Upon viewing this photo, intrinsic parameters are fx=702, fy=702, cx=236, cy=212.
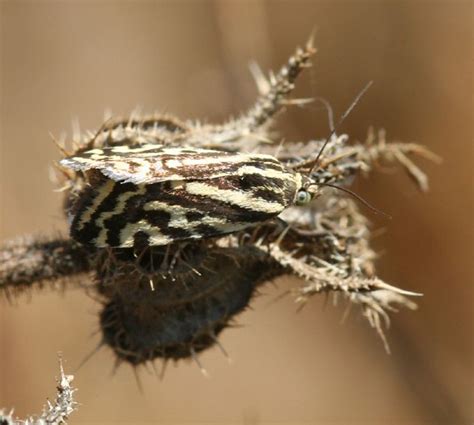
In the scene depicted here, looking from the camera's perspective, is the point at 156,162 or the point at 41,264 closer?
the point at 156,162

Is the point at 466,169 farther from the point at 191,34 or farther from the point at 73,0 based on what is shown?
the point at 73,0

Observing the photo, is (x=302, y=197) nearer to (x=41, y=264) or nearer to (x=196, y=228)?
(x=196, y=228)

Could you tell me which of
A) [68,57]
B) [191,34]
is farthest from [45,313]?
[191,34]

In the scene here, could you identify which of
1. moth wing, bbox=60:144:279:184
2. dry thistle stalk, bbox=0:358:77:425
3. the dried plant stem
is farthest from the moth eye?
dry thistle stalk, bbox=0:358:77:425

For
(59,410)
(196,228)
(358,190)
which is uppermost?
(358,190)

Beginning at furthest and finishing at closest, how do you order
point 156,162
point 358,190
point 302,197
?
point 358,190
point 302,197
point 156,162

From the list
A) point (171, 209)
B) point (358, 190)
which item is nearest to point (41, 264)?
point (171, 209)
